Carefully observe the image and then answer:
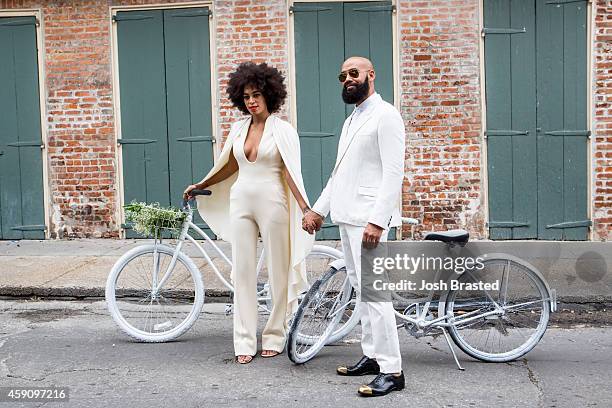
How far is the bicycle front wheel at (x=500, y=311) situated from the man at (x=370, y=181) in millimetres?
666

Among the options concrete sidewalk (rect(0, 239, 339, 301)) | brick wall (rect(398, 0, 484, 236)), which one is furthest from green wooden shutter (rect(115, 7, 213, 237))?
brick wall (rect(398, 0, 484, 236))

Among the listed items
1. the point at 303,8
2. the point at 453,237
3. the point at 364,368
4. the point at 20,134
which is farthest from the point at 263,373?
the point at 20,134

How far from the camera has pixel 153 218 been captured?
19.9ft

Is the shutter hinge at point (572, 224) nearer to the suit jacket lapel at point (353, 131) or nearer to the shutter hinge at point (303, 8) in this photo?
the shutter hinge at point (303, 8)

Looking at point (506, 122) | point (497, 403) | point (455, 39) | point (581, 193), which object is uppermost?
point (455, 39)

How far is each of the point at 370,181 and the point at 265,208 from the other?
1.06m

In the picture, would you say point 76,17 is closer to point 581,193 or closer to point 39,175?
point 39,175

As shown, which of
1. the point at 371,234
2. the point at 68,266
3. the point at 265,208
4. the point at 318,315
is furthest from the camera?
the point at 68,266

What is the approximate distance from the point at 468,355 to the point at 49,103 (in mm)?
7197

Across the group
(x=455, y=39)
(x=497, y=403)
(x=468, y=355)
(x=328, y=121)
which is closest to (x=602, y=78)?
(x=455, y=39)

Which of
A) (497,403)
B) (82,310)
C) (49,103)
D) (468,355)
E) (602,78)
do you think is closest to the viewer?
(497,403)

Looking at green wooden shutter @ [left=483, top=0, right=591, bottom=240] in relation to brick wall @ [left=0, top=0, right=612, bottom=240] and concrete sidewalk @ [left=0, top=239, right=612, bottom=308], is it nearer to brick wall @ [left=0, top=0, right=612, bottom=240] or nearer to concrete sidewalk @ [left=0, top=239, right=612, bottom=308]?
brick wall @ [left=0, top=0, right=612, bottom=240]

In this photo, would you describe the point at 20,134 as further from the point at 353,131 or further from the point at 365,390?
the point at 365,390

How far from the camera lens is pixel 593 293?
7504 mm
